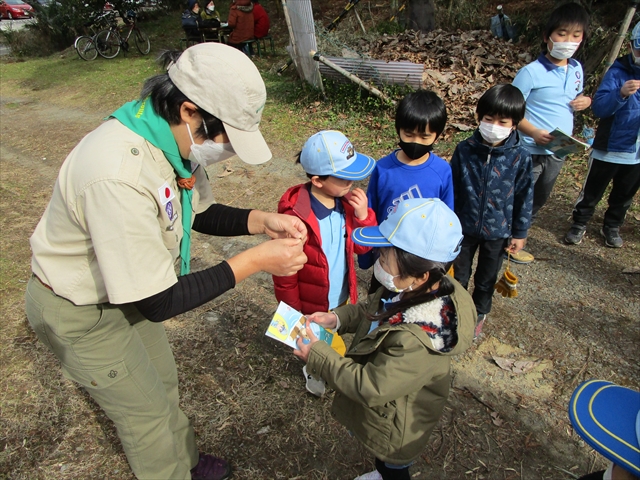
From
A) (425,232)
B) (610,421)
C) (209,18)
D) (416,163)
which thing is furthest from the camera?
(209,18)

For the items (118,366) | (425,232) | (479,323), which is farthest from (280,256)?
(479,323)

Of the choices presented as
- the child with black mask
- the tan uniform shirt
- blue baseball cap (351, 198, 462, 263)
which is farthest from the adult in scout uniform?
the child with black mask

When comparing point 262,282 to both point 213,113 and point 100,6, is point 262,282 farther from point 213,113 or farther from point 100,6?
point 100,6

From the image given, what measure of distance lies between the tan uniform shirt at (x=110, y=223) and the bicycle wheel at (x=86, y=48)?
15.2 meters

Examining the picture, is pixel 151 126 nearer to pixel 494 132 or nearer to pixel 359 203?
pixel 359 203

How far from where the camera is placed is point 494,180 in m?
2.79

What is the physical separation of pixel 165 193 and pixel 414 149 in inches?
66.9

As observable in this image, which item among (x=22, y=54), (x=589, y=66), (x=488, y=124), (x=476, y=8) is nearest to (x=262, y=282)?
(x=488, y=124)

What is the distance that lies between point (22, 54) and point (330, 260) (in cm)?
2043

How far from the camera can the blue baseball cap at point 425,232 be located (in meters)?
1.69

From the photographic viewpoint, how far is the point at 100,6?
15844 millimetres

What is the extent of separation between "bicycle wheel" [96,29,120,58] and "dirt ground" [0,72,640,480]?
12444mm

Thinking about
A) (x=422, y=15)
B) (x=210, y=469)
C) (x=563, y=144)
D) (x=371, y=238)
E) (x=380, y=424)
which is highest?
(x=371, y=238)

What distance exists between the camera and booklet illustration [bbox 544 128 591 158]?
3.25 m
